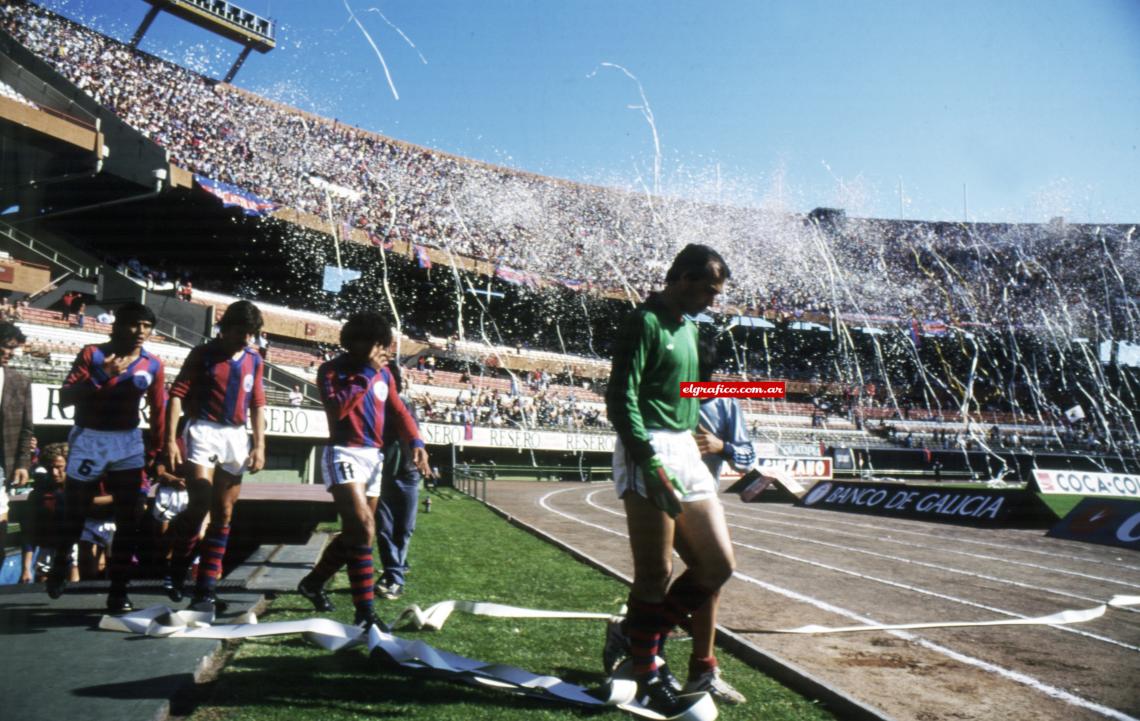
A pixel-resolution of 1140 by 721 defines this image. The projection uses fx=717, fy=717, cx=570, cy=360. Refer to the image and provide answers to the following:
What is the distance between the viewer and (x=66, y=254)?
22875mm

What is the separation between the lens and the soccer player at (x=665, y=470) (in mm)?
3047

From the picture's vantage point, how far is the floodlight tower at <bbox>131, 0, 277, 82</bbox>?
33438 mm

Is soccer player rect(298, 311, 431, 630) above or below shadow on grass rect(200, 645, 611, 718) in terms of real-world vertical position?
above

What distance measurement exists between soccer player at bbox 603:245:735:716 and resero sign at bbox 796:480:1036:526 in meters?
14.0

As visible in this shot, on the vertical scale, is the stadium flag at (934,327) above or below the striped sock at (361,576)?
above

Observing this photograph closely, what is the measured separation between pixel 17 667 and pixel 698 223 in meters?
54.5

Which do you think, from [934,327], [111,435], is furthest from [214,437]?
[934,327]

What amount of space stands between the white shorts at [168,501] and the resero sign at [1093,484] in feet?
77.1

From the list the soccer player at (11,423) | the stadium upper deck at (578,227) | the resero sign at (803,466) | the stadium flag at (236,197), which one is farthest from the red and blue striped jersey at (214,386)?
the stadium upper deck at (578,227)

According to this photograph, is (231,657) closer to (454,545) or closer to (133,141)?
(454,545)

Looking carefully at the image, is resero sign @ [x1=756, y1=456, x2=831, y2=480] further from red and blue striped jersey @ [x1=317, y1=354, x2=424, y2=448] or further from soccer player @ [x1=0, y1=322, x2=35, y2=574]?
soccer player @ [x1=0, y1=322, x2=35, y2=574]

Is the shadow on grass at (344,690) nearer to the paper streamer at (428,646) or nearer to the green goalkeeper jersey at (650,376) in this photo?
the paper streamer at (428,646)

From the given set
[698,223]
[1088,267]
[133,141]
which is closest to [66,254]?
[133,141]

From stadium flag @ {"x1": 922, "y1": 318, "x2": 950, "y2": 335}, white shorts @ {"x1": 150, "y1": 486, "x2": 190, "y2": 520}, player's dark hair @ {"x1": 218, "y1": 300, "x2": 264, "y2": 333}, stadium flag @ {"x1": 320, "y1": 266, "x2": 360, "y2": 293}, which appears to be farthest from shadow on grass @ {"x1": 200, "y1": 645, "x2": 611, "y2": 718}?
stadium flag @ {"x1": 922, "y1": 318, "x2": 950, "y2": 335}
